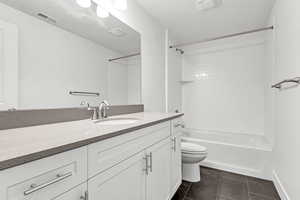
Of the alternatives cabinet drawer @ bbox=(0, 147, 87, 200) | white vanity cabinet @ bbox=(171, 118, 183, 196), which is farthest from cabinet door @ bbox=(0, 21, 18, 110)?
white vanity cabinet @ bbox=(171, 118, 183, 196)

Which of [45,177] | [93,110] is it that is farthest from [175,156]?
[45,177]

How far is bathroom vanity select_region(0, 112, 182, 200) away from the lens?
0.44 m

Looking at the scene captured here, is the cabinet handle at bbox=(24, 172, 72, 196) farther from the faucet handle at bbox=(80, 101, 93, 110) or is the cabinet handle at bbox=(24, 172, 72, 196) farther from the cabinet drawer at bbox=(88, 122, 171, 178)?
the faucet handle at bbox=(80, 101, 93, 110)

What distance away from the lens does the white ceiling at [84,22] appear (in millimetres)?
961

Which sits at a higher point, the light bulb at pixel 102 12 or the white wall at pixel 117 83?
the light bulb at pixel 102 12

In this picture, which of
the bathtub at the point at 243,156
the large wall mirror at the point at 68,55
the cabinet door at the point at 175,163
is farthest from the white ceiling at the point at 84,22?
the bathtub at the point at 243,156

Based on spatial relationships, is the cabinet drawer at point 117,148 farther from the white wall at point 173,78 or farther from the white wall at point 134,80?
the white wall at point 173,78

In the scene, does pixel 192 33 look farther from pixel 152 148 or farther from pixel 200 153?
pixel 152 148

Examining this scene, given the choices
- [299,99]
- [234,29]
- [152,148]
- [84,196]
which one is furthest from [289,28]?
[84,196]

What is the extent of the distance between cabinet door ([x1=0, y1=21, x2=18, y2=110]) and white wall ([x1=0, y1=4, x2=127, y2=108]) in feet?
0.08

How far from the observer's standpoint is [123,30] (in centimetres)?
170

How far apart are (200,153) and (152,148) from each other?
3.21 ft

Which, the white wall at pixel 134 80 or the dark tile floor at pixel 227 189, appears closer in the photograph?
the dark tile floor at pixel 227 189

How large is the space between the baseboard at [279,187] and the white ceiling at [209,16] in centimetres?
204
